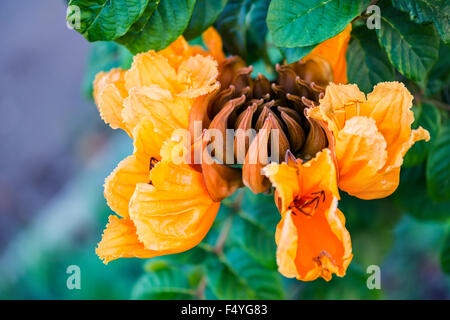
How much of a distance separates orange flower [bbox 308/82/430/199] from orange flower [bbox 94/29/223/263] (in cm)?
26

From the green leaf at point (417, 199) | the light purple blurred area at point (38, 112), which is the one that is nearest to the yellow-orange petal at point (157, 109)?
the green leaf at point (417, 199)

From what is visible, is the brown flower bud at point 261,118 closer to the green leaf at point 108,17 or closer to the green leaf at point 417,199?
the green leaf at point 108,17

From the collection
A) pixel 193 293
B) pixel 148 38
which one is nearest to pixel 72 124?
pixel 193 293

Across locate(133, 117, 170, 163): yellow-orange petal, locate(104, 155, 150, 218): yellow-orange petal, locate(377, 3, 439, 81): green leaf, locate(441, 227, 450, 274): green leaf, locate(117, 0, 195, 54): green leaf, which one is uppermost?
locate(117, 0, 195, 54): green leaf

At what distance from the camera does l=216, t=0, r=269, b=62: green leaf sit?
44.8 inches

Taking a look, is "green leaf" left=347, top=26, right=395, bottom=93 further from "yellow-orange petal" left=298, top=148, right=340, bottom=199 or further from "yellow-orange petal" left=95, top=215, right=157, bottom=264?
"yellow-orange petal" left=95, top=215, right=157, bottom=264

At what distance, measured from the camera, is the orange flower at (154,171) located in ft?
2.83

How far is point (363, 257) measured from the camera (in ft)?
5.85

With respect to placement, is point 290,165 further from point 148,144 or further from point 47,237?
point 47,237

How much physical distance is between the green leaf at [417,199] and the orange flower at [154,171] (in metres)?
0.76

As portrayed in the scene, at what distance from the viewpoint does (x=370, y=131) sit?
80 centimetres

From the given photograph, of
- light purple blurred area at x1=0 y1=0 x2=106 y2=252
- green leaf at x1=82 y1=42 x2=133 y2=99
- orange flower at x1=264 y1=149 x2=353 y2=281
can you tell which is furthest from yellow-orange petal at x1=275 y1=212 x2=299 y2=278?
light purple blurred area at x1=0 y1=0 x2=106 y2=252

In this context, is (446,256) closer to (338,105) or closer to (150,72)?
(338,105)
